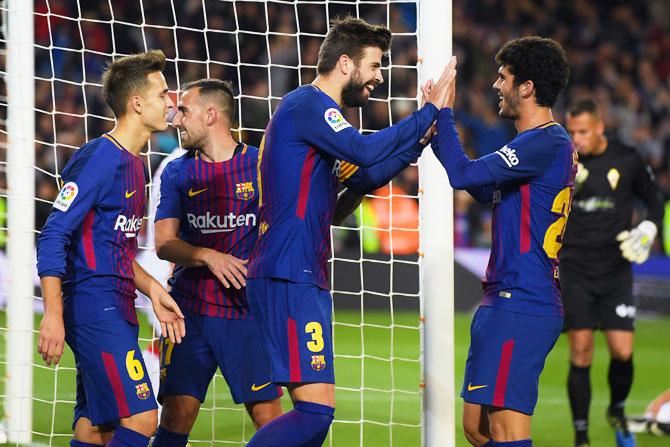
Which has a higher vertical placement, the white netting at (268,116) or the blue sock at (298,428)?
the white netting at (268,116)

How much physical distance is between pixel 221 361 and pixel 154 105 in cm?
122

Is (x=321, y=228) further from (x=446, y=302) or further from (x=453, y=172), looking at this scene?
(x=446, y=302)

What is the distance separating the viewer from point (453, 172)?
4387 mm

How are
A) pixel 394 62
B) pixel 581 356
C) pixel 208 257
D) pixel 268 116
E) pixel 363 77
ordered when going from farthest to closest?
pixel 394 62, pixel 268 116, pixel 581 356, pixel 208 257, pixel 363 77

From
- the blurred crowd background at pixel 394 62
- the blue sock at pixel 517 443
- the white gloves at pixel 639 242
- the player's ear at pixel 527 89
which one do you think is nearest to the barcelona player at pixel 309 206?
the player's ear at pixel 527 89

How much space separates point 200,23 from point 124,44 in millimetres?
2288

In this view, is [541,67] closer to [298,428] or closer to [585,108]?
[298,428]

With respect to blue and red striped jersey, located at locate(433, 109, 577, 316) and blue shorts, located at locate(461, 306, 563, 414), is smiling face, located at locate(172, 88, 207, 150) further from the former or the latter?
blue shorts, located at locate(461, 306, 563, 414)

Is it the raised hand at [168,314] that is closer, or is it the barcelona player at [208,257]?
the raised hand at [168,314]

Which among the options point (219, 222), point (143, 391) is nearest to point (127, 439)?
point (143, 391)

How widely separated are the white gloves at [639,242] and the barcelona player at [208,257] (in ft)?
8.73

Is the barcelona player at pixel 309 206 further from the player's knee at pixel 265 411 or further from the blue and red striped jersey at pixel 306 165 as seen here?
the player's knee at pixel 265 411

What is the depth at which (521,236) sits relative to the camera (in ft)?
14.4

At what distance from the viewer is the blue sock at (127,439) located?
4.20m
